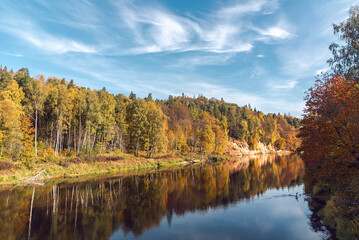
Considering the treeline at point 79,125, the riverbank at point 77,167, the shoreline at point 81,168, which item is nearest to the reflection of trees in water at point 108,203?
the shoreline at point 81,168

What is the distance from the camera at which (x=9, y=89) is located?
40812 mm

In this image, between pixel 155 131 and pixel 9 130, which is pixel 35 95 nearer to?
pixel 9 130

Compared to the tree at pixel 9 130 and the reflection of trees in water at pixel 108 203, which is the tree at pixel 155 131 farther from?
the tree at pixel 9 130

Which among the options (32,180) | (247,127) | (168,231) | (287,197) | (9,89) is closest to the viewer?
(168,231)

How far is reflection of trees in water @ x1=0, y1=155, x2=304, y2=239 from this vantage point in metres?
16.4

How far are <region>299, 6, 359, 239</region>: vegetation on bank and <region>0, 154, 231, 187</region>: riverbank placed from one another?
36137mm

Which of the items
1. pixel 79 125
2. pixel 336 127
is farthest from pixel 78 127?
pixel 336 127

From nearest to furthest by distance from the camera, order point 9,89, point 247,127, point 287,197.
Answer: point 287,197
point 9,89
point 247,127

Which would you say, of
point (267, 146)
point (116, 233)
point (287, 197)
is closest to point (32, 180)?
point (116, 233)

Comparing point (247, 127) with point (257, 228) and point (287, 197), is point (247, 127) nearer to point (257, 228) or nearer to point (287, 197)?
point (287, 197)

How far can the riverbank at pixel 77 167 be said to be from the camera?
31.1m

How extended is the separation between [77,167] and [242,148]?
297 feet

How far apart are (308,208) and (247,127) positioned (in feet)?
351

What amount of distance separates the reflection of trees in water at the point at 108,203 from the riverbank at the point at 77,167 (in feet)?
12.3
